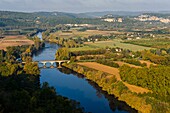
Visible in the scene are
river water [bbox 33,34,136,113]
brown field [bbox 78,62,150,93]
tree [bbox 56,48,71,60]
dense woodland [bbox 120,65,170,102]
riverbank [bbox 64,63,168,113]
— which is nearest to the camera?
riverbank [bbox 64,63,168,113]

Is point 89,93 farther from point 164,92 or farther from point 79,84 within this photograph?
point 164,92

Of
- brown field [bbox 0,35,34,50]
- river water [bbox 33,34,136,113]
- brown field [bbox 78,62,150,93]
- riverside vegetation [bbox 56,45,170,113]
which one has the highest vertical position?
riverside vegetation [bbox 56,45,170,113]

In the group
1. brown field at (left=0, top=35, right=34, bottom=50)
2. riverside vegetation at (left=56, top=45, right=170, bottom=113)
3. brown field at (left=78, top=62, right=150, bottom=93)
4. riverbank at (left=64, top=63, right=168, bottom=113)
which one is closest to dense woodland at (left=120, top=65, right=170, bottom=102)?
riverside vegetation at (left=56, top=45, right=170, bottom=113)

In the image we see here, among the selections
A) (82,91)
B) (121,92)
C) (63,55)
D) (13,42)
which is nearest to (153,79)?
(121,92)

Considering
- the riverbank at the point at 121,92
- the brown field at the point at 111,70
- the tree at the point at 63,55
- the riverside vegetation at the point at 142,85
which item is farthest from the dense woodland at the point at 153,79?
the tree at the point at 63,55

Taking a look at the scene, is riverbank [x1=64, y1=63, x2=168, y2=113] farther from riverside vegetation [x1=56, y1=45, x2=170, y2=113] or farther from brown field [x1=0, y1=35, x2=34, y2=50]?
brown field [x1=0, y1=35, x2=34, y2=50]

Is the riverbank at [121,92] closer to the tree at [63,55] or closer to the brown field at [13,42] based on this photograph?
the tree at [63,55]
